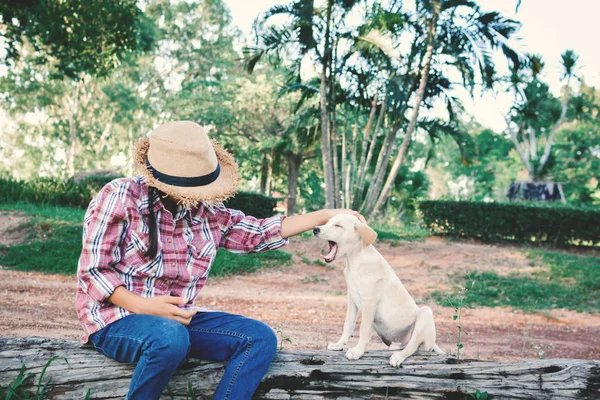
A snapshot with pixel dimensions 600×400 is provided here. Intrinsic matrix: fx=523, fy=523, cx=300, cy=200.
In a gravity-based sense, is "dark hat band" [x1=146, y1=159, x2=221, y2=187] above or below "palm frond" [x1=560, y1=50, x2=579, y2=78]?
below

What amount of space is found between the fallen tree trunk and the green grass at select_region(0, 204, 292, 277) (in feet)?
24.9

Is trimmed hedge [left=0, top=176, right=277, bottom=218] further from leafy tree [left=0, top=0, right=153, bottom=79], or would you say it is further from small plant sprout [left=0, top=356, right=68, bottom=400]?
small plant sprout [left=0, top=356, right=68, bottom=400]

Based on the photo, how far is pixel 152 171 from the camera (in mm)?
2738

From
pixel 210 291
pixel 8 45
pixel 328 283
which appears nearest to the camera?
pixel 210 291

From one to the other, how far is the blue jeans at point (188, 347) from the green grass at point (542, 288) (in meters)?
6.94

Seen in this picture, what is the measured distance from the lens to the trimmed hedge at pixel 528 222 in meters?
15.7

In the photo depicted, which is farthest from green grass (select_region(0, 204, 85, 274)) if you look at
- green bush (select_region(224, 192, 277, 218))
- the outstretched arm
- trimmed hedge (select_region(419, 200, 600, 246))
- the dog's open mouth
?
trimmed hedge (select_region(419, 200, 600, 246))

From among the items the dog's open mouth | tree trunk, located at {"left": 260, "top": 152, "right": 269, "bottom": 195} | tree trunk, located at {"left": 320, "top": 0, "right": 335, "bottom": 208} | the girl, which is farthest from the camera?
tree trunk, located at {"left": 260, "top": 152, "right": 269, "bottom": 195}

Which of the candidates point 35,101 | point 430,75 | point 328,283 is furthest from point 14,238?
point 35,101

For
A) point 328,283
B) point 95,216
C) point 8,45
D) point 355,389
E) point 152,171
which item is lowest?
point 328,283

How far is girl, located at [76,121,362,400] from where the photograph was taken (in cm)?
248

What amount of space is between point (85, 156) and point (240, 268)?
29.8m

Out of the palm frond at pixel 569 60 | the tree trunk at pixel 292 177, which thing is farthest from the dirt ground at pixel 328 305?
the palm frond at pixel 569 60

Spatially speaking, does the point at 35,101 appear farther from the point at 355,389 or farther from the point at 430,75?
the point at 355,389
